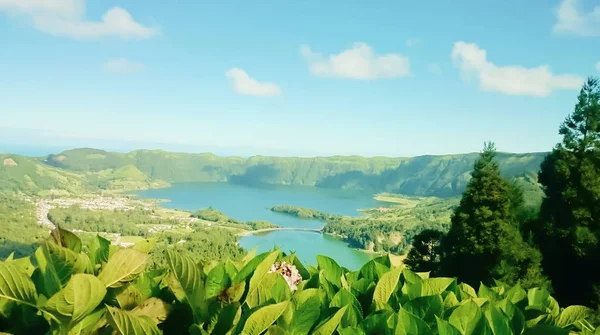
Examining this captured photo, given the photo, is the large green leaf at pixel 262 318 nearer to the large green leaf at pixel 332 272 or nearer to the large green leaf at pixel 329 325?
the large green leaf at pixel 329 325

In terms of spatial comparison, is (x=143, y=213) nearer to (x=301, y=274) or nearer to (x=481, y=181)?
(x=481, y=181)

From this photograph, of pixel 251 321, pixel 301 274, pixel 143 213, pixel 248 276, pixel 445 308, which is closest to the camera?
pixel 251 321

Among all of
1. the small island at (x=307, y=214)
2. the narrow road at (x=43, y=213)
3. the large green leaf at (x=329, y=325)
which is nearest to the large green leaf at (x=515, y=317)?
the large green leaf at (x=329, y=325)

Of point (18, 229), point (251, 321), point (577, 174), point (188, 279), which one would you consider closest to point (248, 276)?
point (188, 279)

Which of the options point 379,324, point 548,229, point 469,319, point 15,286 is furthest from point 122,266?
point 548,229

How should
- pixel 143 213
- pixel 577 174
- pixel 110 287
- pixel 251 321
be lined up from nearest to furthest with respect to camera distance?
pixel 251 321 → pixel 110 287 → pixel 577 174 → pixel 143 213

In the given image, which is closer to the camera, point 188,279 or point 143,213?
point 188,279
